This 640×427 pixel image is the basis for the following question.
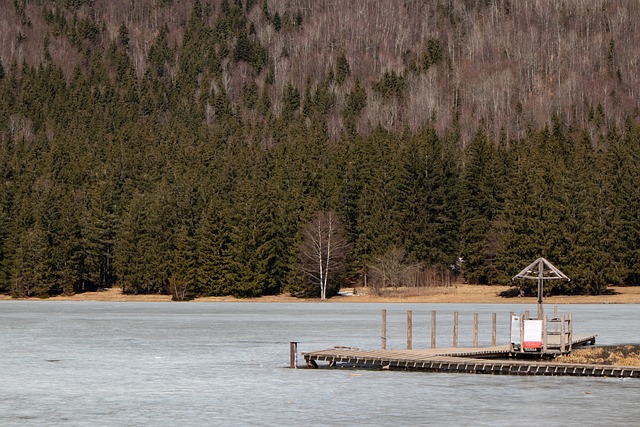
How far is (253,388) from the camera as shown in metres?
35.0

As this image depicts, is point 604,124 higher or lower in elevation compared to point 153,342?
higher

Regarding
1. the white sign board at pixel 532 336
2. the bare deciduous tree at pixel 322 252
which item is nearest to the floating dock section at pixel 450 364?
the white sign board at pixel 532 336

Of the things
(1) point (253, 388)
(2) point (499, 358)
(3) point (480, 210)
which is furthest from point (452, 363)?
(3) point (480, 210)

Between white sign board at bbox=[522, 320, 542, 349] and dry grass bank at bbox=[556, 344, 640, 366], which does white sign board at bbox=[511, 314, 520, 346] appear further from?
dry grass bank at bbox=[556, 344, 640, 366]

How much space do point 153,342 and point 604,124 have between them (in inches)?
5976

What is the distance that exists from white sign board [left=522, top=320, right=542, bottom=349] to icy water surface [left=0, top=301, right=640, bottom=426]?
631 cm

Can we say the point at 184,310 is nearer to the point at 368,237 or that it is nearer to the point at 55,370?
the point at 368,237

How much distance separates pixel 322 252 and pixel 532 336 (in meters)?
74.2

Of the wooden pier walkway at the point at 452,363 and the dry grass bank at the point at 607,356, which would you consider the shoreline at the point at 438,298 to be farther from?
the wooden pier walkway at the point at 452,363

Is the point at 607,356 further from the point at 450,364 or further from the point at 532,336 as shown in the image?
the point at 450,364

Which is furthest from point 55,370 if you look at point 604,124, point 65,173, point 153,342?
point 604,124

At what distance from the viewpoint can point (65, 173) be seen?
17262 cm

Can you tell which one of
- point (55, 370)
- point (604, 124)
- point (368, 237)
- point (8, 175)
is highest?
point (604, 124)

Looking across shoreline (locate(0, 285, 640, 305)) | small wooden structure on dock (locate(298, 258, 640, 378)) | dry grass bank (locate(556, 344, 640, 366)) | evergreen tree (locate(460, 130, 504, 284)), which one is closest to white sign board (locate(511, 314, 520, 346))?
small wooden structure on dock (locate(298, 258, 640, 378))
